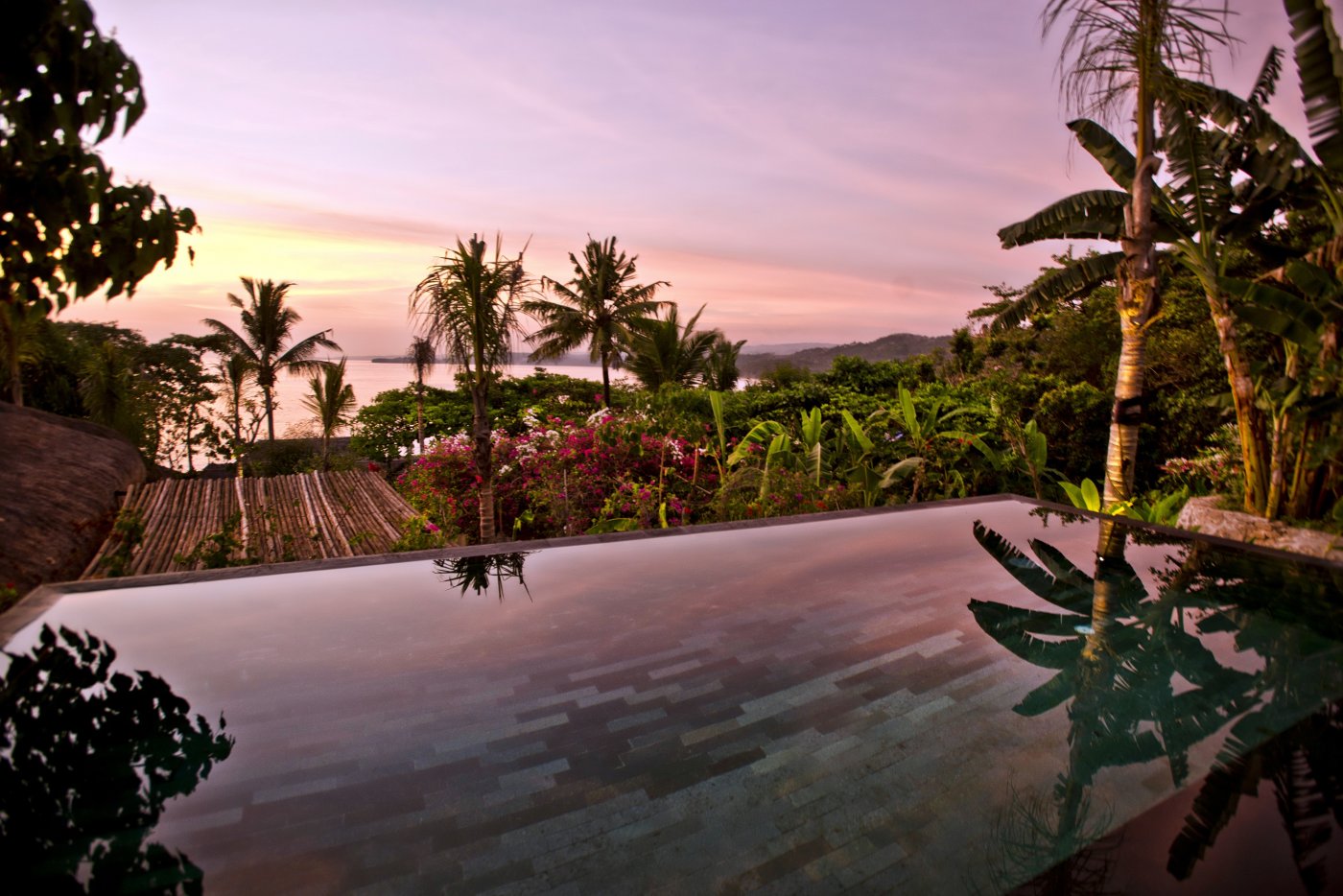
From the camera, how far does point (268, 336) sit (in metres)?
21.9

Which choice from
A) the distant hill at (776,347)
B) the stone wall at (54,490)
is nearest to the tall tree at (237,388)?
the stone wall at (54,490)

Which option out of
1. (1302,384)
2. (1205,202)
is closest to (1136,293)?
(1205,202)

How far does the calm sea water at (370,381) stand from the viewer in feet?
55.8

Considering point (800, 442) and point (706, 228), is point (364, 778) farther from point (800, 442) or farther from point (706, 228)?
point (706, 228)

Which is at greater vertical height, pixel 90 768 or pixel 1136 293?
Result: pixel 1136 293

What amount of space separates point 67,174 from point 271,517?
16.3 ft

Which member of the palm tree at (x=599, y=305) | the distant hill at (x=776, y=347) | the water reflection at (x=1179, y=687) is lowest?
the water reflection at (x=1179, y=687)

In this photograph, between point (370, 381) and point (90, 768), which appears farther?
point (370, 381)

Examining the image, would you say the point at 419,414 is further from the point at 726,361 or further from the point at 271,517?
the point at 726,361

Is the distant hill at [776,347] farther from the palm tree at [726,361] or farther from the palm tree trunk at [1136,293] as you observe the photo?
the palm tree trunk at [1136,293]

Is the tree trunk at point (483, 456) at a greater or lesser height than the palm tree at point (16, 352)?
lesser

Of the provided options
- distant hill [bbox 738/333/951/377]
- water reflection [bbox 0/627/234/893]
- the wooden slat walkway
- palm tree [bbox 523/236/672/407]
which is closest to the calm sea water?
palm tree [bbox 523/236/672/407]

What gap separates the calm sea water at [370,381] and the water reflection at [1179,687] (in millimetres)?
13210

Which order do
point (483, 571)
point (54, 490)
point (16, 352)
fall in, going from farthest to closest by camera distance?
point (16, 352) → point (54, 490) → point (483, 571)
